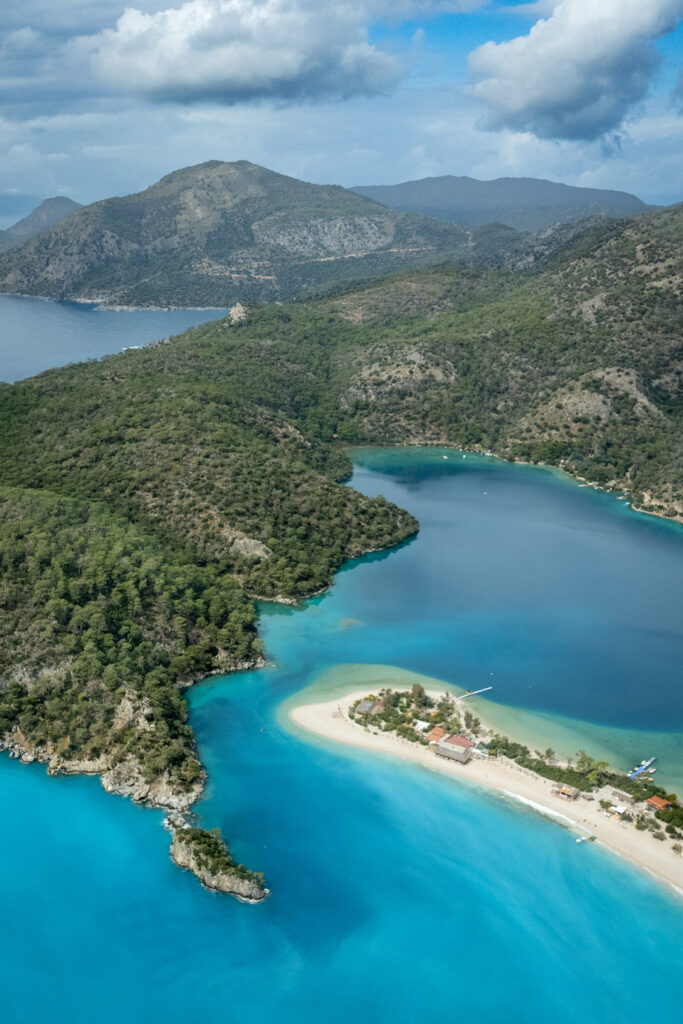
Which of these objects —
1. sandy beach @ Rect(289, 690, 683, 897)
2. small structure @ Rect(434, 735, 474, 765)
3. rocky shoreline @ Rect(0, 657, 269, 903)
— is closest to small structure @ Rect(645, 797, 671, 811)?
sandy beach @ Rect(289, 690, 683, 897)

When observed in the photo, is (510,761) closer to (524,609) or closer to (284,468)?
(524,609)

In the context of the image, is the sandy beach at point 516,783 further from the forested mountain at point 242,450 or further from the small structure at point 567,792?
the forested mountain at point 242,450

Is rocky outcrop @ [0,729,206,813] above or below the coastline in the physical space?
below

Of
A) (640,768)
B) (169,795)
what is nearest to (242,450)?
(169,795)

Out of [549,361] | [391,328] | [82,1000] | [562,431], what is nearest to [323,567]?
[82,1000]

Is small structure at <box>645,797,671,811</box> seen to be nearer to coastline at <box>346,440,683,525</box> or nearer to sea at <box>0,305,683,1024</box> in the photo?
sea at <box>0,305,683,1024</box>

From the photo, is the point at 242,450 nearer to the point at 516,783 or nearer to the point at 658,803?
the point at 516,783
